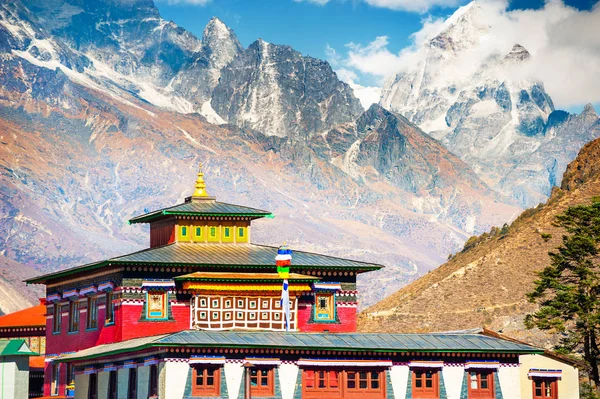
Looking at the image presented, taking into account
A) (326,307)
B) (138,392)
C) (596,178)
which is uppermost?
(596,178)

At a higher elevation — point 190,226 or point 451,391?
point 190,226

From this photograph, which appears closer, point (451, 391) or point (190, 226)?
point (451, 391)

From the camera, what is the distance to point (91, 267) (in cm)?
9225

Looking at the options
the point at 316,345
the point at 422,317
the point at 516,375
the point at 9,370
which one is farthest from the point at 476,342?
the point at 422,317

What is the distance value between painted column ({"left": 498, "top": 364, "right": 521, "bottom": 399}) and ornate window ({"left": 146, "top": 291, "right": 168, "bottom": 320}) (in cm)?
2051

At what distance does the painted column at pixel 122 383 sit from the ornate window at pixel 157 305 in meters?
5.63

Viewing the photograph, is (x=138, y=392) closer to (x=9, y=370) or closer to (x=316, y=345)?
(x=316, y=345)

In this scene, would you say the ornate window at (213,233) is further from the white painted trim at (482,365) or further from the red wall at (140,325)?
the white painted trim at (482,365)

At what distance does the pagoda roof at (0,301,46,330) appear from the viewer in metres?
113

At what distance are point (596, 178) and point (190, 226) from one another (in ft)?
301

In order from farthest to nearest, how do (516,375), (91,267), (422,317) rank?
(422,317)
(91,267)
(516,375)

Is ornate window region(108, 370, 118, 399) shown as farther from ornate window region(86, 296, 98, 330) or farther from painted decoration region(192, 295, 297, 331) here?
ornate window region(86, 296, 98, 330)

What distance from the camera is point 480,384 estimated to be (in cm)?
8575

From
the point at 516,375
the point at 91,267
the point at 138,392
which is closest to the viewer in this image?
the point at 138,392
